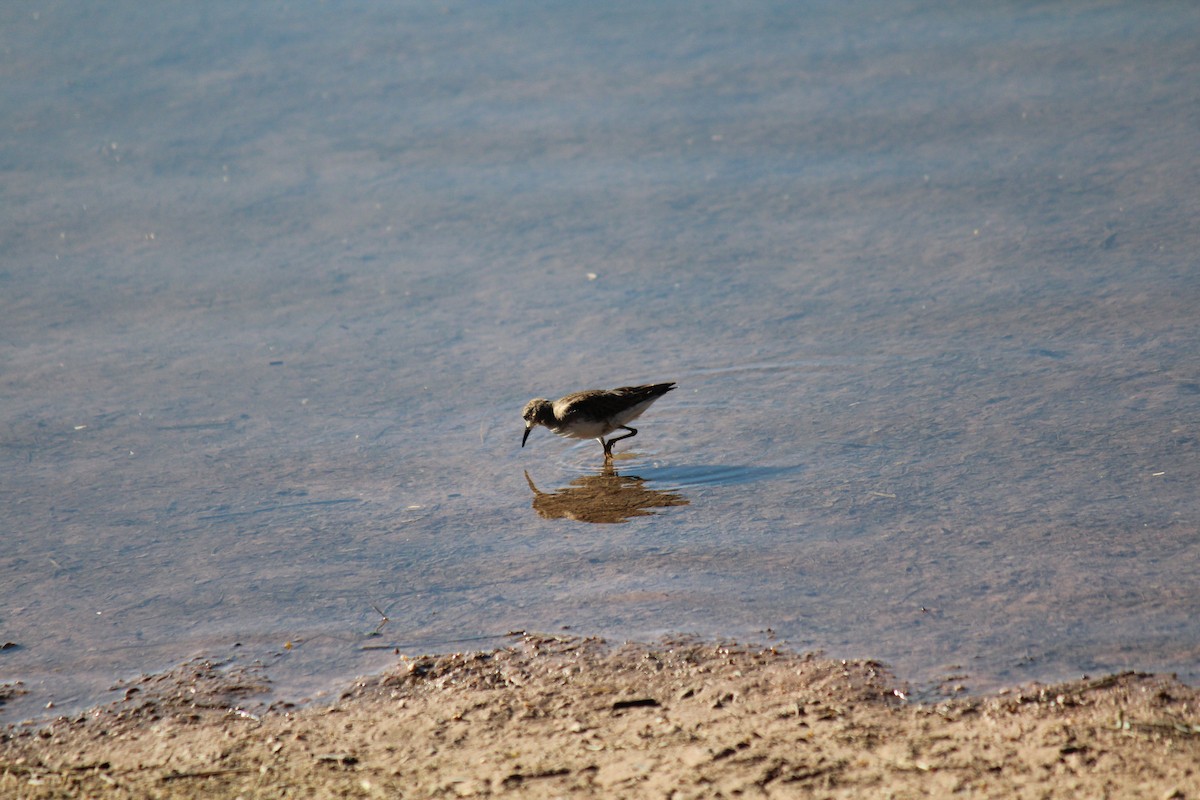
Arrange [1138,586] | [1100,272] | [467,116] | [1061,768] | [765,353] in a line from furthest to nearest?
[467,116] < [1100,272] < [765,353] < [1138,586] < [1061,768]

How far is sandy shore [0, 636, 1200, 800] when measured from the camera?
4.61 m

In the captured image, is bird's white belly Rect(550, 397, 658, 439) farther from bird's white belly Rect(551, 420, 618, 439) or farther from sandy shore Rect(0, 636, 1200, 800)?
sandy shore Rect(0, 636, 1200, 800)

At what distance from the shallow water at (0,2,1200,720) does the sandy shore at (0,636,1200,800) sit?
12.2 inches

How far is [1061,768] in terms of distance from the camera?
458 cm

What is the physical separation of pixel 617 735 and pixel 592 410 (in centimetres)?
360

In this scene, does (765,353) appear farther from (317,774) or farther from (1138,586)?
(317,774)

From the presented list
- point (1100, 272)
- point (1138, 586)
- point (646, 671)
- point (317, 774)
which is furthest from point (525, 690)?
point (1100, 272)

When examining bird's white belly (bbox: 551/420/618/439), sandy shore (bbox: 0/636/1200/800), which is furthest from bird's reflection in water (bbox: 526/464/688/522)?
sandy shore (bbox: 0/636/1200/800)

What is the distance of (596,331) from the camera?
1027cm

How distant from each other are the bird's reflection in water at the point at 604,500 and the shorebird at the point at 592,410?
0.36 m

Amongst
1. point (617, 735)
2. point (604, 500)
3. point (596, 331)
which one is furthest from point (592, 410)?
point (617, 735)

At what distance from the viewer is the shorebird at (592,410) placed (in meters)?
8.41

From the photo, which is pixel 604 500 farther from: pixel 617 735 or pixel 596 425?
pixel 617 735

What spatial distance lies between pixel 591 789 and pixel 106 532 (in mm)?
4421
